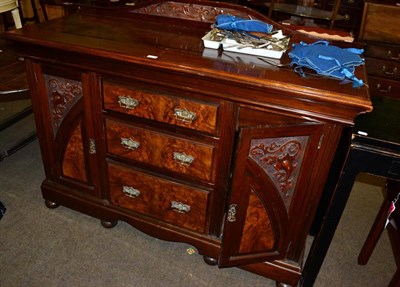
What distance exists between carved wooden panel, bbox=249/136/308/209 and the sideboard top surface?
16cm

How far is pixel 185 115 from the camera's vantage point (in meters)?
1.29

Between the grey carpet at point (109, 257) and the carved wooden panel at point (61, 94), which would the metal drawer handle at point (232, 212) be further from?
the carved wooden panel at point (61, 94)

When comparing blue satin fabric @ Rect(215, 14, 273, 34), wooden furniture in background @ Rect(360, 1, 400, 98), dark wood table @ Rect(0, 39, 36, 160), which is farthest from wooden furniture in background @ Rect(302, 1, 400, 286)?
dark wood table @ Rect(0, 39, 36, 160)

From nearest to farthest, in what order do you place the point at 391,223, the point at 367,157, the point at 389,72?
the point at 367,157
the point at 391,223
the point at 389,72

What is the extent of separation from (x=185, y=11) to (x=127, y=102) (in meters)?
0.60

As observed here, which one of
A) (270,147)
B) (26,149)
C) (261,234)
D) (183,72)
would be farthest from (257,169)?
(26,149)

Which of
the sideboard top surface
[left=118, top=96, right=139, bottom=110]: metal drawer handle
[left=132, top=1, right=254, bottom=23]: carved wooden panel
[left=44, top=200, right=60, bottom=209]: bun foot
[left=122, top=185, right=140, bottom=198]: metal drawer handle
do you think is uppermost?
[left=132, top=1, right=254, bottom=23]: carved wooden panel

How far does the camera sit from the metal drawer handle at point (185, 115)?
1283 millimetres

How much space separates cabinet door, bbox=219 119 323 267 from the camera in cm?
116

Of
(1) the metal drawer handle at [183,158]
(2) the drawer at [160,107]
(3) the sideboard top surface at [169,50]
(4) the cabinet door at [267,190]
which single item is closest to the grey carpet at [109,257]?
(4) the cabinet door at [267,190]

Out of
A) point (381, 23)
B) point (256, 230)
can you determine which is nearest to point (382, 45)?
point (381, 23)

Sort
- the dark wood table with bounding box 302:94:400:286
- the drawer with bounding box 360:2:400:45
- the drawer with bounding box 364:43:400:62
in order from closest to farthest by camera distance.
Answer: the dark wood table with bounding box 302:94:400:286, the drawer with bounding box 360:2:400:45, the drawer with bounding box 364:43:400:62

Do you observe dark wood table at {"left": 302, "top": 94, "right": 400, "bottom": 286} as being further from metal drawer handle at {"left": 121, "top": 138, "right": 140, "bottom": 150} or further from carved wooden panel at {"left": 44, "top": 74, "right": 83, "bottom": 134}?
carved wooden panel at {"left": 44, "top": 74, "right": 83, "bottom": 134}

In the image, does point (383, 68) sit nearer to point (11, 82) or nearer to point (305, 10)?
point (305, 10)
